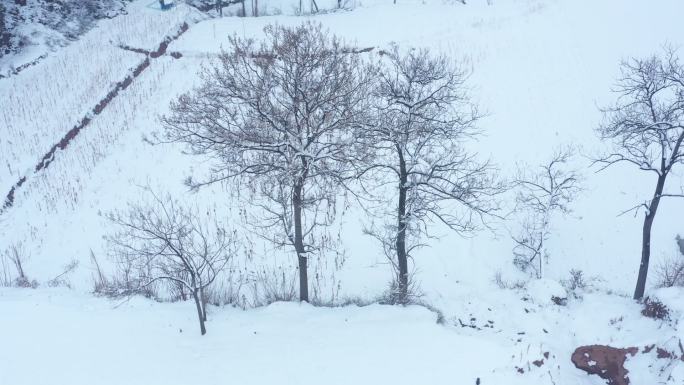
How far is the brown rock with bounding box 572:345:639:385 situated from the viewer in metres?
9.51

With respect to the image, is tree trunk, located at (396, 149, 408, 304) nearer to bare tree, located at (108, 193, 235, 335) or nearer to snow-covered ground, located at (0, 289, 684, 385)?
snow-covered ground, located at (0, 289, 684, 385)

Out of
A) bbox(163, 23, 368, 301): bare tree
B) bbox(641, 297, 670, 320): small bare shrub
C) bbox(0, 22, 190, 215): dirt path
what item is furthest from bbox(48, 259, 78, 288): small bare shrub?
bbox(641, 297, 670, 320): small bare shrub

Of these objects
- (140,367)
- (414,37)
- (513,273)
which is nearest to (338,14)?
(414,37)

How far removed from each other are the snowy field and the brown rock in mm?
222

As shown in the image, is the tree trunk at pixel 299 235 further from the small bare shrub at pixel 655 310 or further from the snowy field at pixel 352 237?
the small bare shrub at pixel 655 310

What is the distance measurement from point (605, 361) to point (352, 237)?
379 inches

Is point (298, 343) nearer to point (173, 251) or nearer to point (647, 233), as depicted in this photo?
point (173, 251)

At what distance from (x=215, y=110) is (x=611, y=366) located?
10023 mm

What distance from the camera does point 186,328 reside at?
1130cm

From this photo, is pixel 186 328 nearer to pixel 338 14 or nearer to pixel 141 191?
pixel 141 191

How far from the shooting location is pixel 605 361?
9.80m

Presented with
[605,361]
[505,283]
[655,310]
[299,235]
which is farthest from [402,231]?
[655,310]

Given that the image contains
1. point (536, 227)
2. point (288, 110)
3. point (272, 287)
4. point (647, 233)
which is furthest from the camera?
point (536, 227)

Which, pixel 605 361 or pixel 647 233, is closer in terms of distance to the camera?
pixel 605 361
